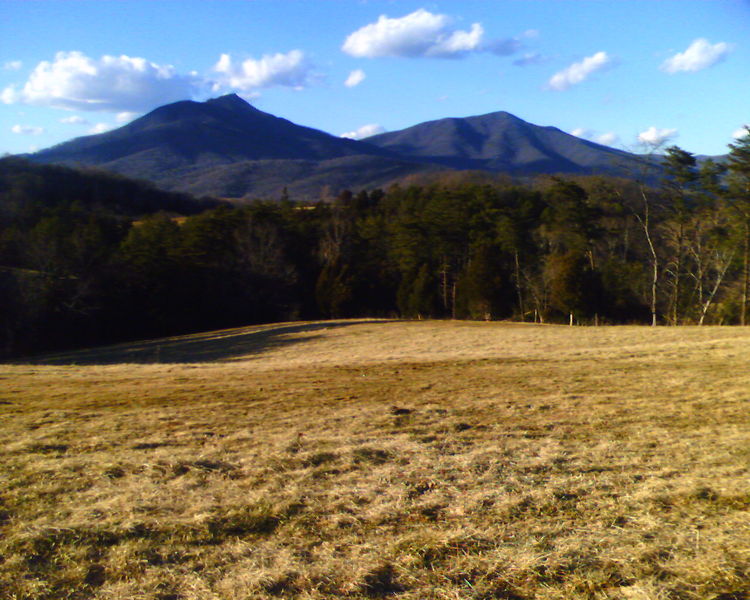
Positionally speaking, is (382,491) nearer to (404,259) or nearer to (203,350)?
(203,350)

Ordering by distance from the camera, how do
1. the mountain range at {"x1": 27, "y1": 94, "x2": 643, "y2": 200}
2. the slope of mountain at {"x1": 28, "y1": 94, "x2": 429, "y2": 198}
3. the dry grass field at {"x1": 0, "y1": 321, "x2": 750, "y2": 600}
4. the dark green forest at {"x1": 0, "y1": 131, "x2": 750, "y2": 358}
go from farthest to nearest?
the slope of mountain at {"x1": 28, "y1": 94, "x2": 429, "y2": 198}
the mountain range at {"x1": 27, "y1": 94, "x2": 643, "y2": 200}
the dark green forest at {"x1": 0, "y1": 131, "x2": 750, "y2": 358}
the dry grass field at {"x1": 0, "y1": 321, "x2": 750, "y2": 600}

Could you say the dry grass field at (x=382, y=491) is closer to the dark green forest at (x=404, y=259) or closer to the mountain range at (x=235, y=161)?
the dark green forest at (x=404, y=259)

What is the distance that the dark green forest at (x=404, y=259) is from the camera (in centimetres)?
3250

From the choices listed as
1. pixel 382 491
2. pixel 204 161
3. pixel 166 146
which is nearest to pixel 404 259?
pixel 382 491

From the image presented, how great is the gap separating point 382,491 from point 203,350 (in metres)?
21.6

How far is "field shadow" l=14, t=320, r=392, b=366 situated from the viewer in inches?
878

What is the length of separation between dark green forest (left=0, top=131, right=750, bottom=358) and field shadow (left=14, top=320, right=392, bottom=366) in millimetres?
8542

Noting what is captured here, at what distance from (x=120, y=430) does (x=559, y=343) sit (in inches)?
634

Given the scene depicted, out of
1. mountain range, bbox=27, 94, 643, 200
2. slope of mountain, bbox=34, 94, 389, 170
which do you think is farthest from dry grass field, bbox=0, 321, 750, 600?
slope of mountain, bbox=34, 94, 389, 170

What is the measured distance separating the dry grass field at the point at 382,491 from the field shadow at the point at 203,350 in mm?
11830

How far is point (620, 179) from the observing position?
40344 mm

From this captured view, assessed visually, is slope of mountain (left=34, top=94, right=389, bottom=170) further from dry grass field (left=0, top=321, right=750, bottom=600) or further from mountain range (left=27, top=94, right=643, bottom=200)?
dry grass field (left=0, top=321, right=750, bottom=600)

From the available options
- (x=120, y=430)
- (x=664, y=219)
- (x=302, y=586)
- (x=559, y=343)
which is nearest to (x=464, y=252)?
(x=664, y=219)

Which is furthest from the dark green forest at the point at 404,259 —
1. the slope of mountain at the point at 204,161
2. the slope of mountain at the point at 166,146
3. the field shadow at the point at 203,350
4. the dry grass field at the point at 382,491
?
the slope of mountain at the point at 166,146
